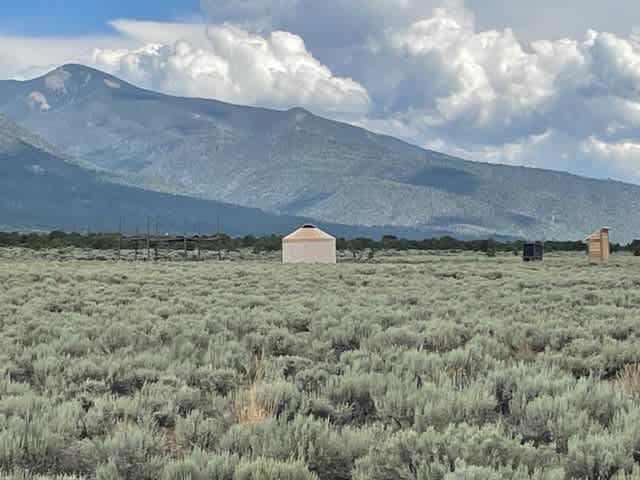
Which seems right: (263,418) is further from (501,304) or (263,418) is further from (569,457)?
(501,304)

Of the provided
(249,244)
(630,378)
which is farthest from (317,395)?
(249,244)

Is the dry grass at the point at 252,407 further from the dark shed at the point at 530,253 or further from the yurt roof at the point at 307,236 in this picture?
the dark shed at the point at 530,253

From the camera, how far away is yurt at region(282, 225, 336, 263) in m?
55.0

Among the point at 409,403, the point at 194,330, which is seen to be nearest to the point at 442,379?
the point at 409,403

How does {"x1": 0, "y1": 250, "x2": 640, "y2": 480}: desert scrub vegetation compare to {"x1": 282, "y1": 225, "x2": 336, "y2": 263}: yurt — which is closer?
{"x1": 0, "y1": 250, "x2": 640, "y2": 480}: desert scrub vegetation

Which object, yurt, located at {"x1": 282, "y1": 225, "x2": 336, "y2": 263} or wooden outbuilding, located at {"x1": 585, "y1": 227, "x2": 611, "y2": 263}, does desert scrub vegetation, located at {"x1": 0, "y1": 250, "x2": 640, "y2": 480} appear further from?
yurt, located at {"x1": 282, "y1": 225, "x2": 336, "y2": 263}

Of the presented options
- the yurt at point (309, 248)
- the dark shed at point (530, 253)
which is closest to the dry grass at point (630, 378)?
the yurt at point (309, 248)

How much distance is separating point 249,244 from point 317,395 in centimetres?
8220

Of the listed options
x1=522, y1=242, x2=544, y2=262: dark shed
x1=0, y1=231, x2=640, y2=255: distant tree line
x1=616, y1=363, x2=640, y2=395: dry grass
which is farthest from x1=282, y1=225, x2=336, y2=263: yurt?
x1=616, y1=363, x2=640, y2=395: dry grass

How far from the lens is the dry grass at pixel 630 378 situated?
7.34 meters

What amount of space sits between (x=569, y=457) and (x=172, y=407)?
10.4 feet

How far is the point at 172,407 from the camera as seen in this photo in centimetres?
646

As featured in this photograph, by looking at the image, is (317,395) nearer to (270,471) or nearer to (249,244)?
(270,471)

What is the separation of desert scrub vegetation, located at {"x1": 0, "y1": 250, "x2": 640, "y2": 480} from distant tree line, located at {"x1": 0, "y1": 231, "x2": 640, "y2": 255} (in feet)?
205
